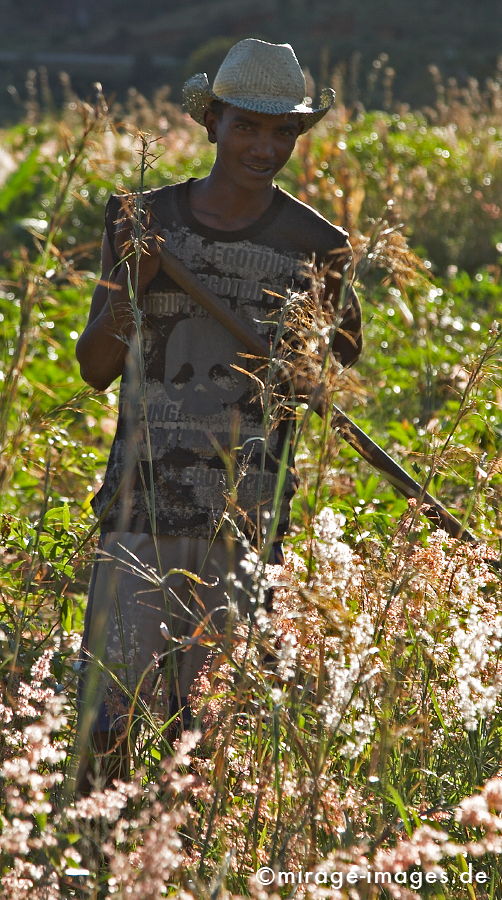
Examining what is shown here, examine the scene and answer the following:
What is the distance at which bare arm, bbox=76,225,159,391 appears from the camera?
2693 mm

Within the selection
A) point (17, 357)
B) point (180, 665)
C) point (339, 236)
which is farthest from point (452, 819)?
point (339, 236)

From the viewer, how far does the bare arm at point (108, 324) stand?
269 centimetres

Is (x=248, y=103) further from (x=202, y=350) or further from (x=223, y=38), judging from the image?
(x=223, y=38)

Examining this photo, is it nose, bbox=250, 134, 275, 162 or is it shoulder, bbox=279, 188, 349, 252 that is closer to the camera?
nose, bbox=250, 134, 275, 162

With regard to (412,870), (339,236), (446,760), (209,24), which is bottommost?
(412,870)

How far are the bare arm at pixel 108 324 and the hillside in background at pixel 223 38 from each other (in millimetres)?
Result: 33085

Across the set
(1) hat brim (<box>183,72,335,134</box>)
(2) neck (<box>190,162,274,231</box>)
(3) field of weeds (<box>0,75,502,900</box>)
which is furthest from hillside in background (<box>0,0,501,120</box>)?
(3) field of weeds (<box>0,75,502,900</box>)

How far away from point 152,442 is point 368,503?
41.4 inches

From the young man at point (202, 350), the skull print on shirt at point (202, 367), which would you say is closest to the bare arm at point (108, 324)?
the young man at point (202, 350)

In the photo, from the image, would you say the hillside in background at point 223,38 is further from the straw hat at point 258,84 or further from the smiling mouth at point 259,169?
the smiling mouth at point 259,169

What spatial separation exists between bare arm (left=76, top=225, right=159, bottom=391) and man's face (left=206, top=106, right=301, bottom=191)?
0.29 metres

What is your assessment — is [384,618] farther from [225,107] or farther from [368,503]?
[368,503]

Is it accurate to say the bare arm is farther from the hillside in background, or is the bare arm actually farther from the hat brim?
the hillside in background

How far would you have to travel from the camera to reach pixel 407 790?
2133 millimetres
